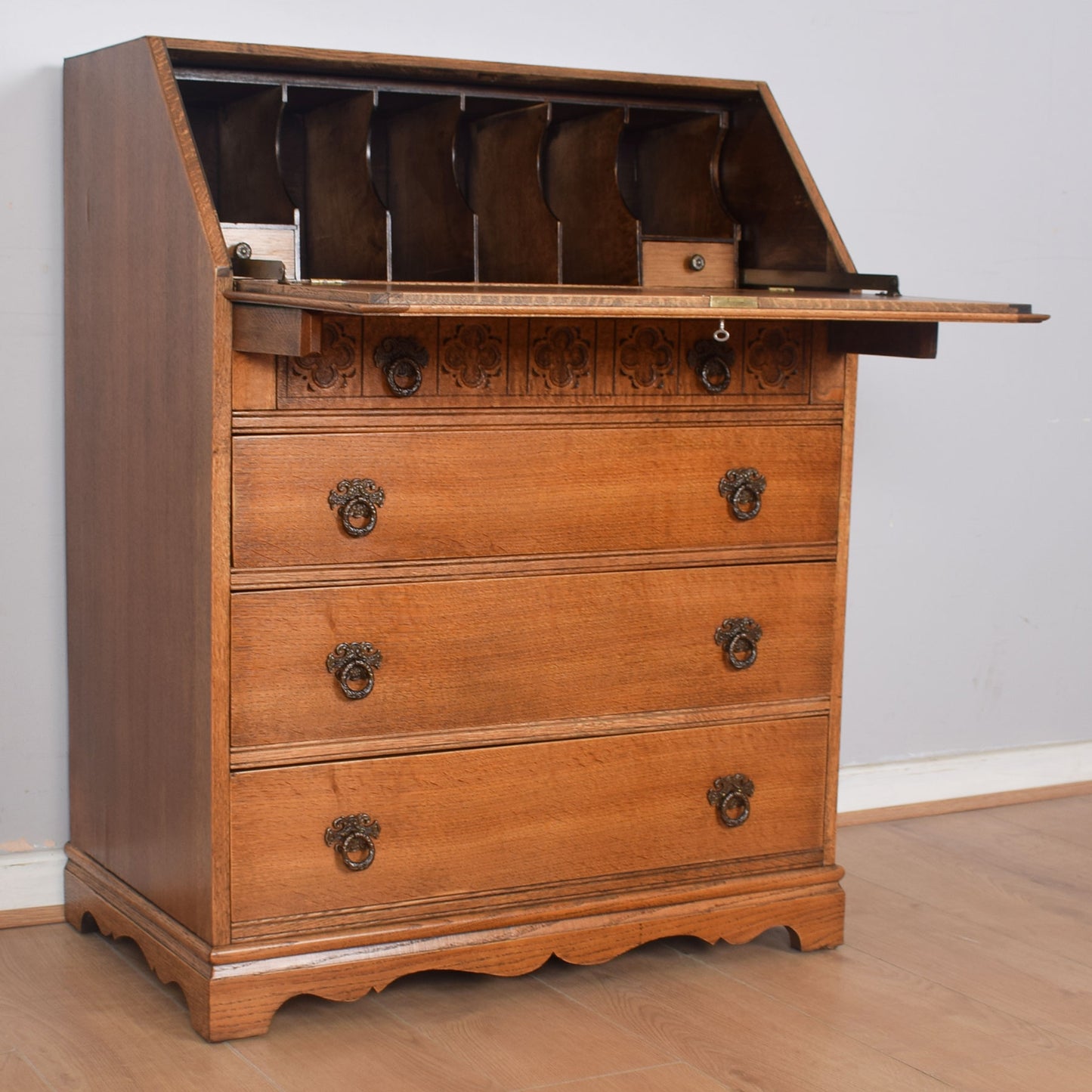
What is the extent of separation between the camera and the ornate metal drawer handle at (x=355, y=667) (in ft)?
7.51

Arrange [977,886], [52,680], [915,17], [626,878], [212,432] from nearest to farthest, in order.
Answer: [212,432]
[626,878]
[52,680]
[977,886]
[915,17]

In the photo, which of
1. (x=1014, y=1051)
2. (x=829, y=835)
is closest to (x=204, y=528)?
(x=829, y=835)

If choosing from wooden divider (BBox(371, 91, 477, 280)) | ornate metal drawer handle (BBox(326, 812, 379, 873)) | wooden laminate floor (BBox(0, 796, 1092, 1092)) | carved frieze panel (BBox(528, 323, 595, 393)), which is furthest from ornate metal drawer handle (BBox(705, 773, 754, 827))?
wooden divider (BBox(371, 91, 477, 280))

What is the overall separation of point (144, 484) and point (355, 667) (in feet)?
1.44

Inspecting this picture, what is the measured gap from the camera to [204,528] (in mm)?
2197

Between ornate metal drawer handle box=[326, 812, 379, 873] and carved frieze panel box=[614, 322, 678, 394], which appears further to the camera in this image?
carved frieze panel box=[614, 322, 678, 394]

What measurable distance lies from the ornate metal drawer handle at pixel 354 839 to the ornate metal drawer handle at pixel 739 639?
0.64 meters

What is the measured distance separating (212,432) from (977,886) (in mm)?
1780

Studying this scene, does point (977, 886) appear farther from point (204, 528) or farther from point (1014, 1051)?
point (204, 528)

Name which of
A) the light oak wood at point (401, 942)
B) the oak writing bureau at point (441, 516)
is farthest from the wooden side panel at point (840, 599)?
the light oak wood at point (401, 942)

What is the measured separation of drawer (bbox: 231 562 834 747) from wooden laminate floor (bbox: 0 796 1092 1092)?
0.44 metres

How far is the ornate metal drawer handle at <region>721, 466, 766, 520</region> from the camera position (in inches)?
99.9

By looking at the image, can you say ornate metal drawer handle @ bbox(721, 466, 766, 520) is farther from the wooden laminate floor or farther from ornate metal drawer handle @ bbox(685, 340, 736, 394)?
the wooden laminate floor

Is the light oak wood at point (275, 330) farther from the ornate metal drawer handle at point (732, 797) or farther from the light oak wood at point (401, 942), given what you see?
the ornate metal drawer handle at point (732, 797)
